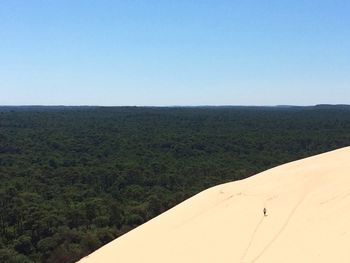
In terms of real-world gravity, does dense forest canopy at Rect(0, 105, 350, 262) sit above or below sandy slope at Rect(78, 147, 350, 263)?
below

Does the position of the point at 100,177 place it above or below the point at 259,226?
below

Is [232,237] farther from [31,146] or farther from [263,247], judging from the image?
[31,146]

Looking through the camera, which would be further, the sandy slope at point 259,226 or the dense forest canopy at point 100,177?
the dense forest canopy at point 100,177

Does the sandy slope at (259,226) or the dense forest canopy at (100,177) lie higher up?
the sandy slope at (259,226)

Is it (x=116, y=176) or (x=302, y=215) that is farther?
(x=116, y=176)

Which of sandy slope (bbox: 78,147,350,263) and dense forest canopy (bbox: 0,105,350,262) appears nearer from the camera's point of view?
sandy slope (bbox: 78,147,350,263)

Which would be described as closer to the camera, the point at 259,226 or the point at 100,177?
the point at 259,226

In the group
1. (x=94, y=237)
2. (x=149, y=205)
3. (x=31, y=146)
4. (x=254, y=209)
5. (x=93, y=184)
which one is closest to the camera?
(x=254, y=209)

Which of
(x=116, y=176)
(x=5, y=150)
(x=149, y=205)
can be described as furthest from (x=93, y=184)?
(x=5, y=150)
